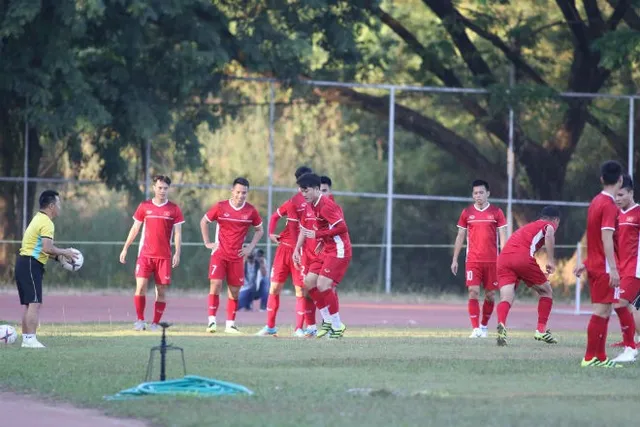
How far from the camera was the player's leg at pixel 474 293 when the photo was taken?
19.7 meters

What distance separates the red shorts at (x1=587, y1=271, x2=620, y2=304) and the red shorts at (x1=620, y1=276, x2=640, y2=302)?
506 millimetres

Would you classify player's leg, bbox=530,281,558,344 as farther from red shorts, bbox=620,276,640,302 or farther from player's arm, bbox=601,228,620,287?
player's arm, bbox=601,228,620,287

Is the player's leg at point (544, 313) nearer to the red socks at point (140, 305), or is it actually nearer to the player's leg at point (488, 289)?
the player's leg at point (488, 289)

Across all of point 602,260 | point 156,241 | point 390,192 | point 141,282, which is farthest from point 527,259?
point 390,192

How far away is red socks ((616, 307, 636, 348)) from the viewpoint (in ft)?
47.9

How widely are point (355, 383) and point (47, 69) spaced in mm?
17906

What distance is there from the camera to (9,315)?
23859mm

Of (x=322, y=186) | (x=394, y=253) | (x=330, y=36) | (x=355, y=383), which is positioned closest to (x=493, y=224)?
(x=322, y=186)

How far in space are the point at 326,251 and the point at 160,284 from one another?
3.23 meters

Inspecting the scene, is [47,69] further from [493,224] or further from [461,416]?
[461,416]

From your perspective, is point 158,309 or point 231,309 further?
point 158,309

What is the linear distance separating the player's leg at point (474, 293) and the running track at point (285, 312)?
3537 millimetres

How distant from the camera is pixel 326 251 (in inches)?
715

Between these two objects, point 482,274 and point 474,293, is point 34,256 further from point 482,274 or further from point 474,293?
point 482,274
